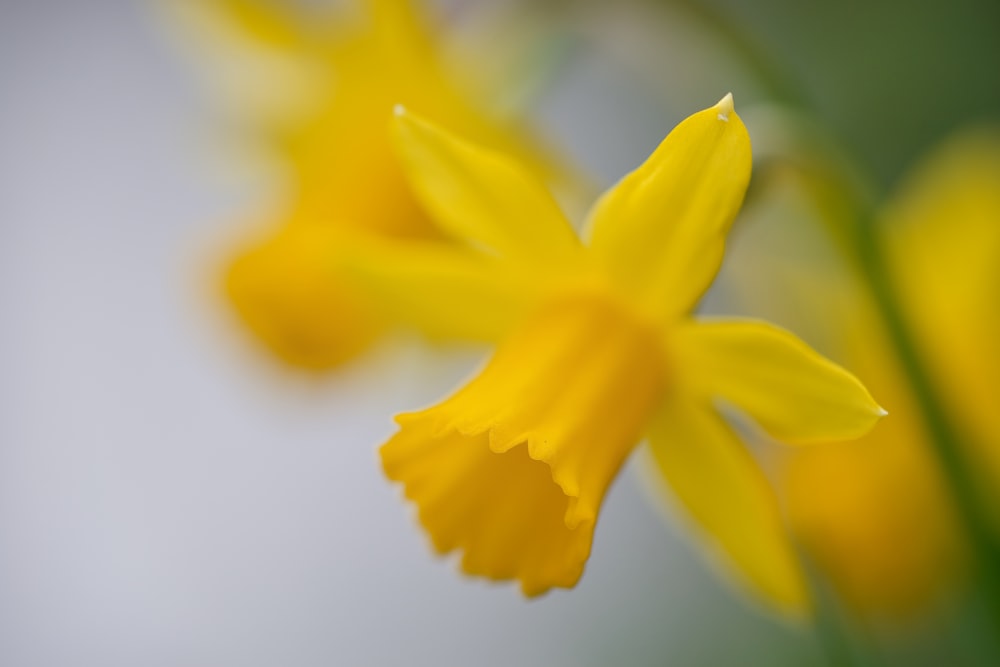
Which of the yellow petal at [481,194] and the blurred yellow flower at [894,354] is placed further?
the blurred yellow flower at [894,354]

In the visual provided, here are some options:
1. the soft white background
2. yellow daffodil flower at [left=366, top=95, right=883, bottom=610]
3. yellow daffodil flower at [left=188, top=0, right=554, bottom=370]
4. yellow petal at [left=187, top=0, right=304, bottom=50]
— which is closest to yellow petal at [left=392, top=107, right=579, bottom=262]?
yellow daffodil flower at [left=366, top=95, right=883, bottom=610]

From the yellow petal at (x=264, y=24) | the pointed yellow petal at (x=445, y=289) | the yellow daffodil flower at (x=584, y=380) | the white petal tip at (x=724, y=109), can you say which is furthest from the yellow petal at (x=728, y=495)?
the yellow petal at (x=264, y=24)

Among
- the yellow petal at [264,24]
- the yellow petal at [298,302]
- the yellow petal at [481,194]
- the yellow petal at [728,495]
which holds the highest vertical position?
the yellow petal at [264,24]

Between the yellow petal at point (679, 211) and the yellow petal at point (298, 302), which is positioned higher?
the yellow petal at point (298, 302)

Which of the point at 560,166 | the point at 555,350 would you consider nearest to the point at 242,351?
the point at 560,166

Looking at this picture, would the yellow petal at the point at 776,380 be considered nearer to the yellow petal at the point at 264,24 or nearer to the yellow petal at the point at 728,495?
the yellow petal at the point at 728,495

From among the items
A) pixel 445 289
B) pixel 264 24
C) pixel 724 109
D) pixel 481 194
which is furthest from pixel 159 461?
pixel 724 109
